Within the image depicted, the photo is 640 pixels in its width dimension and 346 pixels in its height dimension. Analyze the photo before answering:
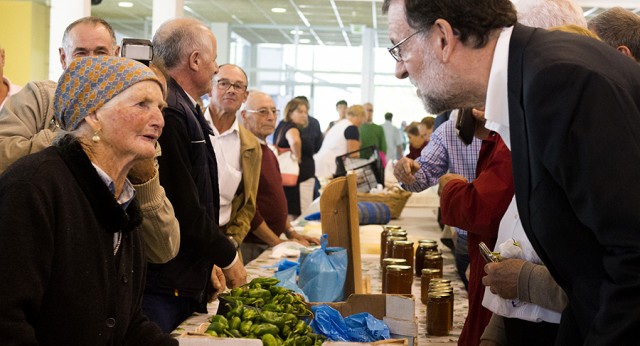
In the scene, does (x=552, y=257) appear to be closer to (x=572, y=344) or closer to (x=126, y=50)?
(x=572, y=344)

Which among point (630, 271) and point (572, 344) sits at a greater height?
point (630, 271)

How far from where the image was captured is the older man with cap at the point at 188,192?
2.51 meters

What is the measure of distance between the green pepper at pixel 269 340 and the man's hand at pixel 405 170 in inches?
58.3

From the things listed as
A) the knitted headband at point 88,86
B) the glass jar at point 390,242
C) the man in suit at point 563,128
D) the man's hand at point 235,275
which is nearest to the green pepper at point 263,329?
the knitted headband at point 88,86

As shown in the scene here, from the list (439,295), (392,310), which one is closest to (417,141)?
(439,295)

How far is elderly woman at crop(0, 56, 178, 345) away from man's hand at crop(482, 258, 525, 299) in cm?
74

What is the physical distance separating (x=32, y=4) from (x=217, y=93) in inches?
307

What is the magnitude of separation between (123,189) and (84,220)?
9.1 inches

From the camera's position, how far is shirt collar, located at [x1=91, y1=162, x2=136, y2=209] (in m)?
1.69

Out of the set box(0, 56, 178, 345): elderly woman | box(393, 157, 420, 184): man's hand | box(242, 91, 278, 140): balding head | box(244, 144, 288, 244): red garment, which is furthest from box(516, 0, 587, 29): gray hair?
box(242, 91, 278, 140): balding head

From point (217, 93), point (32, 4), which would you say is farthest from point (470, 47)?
point (32, 4)

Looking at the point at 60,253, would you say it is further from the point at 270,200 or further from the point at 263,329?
the point at 270,200

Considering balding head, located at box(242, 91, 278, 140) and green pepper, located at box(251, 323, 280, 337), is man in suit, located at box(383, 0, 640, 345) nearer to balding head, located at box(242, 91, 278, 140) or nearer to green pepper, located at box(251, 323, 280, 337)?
green pepper, located at box(251, 323, 280, 337)

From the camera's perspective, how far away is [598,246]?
118 cm
